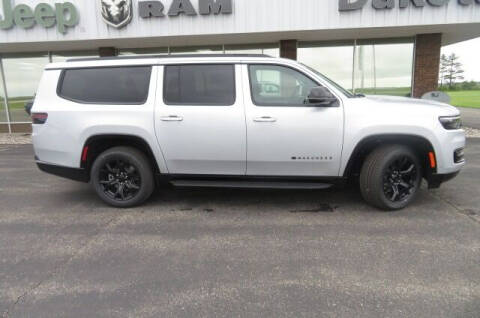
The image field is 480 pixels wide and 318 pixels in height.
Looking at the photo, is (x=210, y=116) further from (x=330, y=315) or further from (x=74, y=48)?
(x=74, y=48)

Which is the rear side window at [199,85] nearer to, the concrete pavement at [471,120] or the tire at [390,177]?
the tire at [390,177]

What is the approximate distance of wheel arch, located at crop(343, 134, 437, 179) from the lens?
4.02 metres

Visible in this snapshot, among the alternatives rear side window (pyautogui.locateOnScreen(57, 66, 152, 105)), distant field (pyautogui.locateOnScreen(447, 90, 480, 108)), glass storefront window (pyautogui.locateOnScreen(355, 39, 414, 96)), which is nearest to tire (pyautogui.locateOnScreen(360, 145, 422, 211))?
rear side window (pyautogui.locateOnScreen(57, 66, 152, 105))

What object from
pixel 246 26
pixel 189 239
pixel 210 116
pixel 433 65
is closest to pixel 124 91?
pixel 210 116

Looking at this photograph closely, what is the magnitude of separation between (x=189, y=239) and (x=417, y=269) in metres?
2.19

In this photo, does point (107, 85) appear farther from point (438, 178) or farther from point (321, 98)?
point (438, 178)

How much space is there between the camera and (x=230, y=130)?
13.6 feet

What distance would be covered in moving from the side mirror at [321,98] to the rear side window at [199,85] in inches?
37.5

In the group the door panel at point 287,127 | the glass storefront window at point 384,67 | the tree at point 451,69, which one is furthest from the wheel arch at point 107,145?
the tree at point 451,69

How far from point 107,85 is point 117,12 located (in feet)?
20.4

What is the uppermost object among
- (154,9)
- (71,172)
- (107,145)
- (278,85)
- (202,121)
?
(154,9)

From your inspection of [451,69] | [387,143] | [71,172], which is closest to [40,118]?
[71,172]

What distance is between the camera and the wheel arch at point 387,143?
4.02m

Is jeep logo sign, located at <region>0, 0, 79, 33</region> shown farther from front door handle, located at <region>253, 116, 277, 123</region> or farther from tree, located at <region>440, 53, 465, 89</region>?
tree, located at <region>440, 53, 465, 89</region>
